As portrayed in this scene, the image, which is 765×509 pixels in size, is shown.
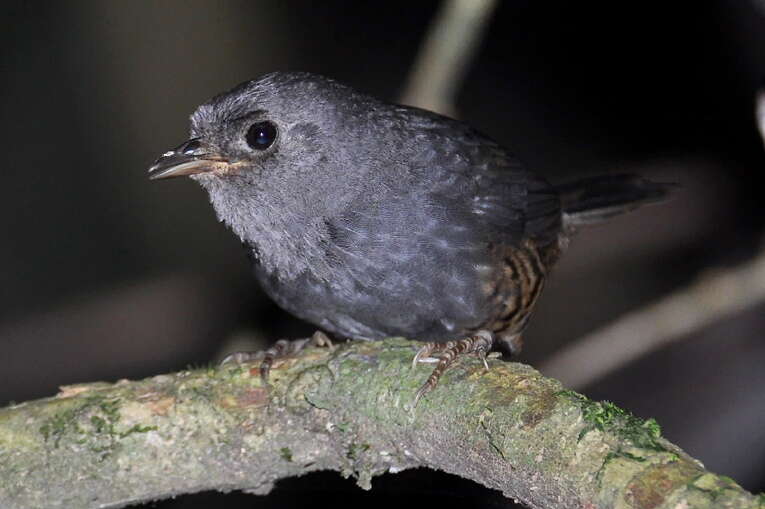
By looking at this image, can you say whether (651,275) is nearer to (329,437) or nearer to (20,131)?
(329,437)

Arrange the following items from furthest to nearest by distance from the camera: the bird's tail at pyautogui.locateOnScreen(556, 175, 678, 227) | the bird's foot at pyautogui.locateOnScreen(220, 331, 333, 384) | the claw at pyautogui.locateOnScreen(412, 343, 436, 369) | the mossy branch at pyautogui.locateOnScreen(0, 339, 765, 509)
Result: 1. the bird's tail at pyautogui.locateOnScreen(556, 175, 678, 227)
2. the bird's foot at pyautogui.locateOnScreen(220, 331, 333, 384)
3. the claw at pyautogui.locateOnScreen(412, 343, 436, 369)
4. the mossy branch at pyautogui.locateOnScreen(0, 339, 765, 509)

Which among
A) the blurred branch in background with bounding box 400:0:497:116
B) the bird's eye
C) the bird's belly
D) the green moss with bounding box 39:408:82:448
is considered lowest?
the green moss with bounding box 39:408:82:448

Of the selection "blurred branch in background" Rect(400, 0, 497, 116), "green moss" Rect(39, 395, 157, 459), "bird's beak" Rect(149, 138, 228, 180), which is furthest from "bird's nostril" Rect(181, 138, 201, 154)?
"blurred branch in background" Rect(400, 0, 497, 116)

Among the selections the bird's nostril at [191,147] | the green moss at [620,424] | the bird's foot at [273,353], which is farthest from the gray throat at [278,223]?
the green moss at [620,424]

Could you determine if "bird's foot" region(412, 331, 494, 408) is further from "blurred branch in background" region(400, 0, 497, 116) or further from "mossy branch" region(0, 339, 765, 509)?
"blurred branch in background" region(400, 0, 497, 116)

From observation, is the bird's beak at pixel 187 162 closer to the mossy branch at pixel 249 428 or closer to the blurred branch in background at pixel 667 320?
the mossy branch at pixel 249 428
